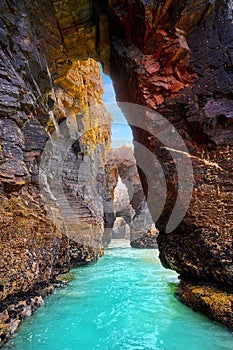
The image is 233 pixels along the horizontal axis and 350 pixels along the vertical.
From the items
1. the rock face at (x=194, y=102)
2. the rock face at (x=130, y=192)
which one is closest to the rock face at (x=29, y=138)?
the rock face at (x=194, y=102)

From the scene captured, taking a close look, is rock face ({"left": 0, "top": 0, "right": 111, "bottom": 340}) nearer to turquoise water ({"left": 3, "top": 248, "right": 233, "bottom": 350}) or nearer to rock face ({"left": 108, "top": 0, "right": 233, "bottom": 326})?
turquoise water ({"left": 3, "top": 248, "right": 233, "bottom": 350})

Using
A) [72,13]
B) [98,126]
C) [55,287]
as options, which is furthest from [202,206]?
[98,126]

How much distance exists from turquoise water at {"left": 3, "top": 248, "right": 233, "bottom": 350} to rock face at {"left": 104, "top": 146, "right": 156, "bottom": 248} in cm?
1722

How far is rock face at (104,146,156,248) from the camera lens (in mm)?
24656

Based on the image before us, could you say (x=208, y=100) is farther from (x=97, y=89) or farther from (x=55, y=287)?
(x=97, y=89)

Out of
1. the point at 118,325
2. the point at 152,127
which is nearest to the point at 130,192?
the point at 152,127

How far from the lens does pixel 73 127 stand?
13.9 meters

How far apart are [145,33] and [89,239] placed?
11.6 metres

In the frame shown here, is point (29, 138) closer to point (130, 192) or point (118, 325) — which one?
point (118, 325)

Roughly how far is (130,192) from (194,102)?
974 inches

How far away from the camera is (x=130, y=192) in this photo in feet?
96.9

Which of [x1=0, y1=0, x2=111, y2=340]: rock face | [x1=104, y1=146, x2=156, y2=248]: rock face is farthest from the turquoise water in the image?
[x1=104, y1=146, x2=156, y2=248]: rock face

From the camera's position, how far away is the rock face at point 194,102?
15.3ft

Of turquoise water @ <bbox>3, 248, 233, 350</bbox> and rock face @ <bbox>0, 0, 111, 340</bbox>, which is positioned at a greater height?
rock face @ <bbox>0, 0, 111, 340</bbox>
